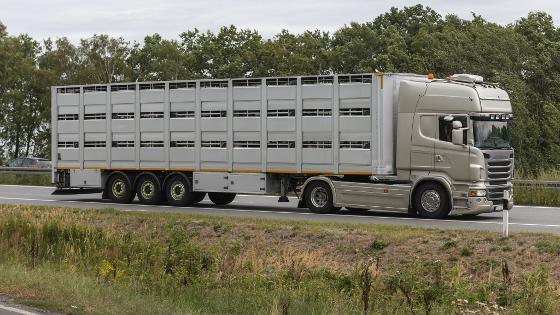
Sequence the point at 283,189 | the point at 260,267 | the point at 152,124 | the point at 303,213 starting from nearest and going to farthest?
the point at 260,267 → the point at 303,213 → the point at 283,189 → the point at 152,124

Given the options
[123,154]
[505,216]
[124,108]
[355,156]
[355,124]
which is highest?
[124,108]

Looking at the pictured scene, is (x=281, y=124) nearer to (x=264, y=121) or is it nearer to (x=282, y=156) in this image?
(x=264, y=121)

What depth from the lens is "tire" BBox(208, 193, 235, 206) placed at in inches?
1077

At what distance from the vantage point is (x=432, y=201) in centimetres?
2195

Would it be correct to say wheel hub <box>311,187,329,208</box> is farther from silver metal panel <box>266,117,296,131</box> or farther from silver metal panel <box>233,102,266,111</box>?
silver metal panel <box>233,102,266,111</box>

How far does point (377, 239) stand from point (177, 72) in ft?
171

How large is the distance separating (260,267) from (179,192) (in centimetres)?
1192

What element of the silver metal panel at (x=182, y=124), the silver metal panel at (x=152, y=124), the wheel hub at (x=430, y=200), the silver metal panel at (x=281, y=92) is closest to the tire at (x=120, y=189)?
the silver metal panel at (x=152, y=124)

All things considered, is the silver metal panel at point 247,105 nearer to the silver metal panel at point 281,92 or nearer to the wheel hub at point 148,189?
the silver metal panel at point 281,92

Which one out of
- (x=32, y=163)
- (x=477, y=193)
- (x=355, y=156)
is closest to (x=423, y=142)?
(x=355, y=156)

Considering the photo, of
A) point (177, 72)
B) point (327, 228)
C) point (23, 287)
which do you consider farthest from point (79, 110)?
point (177, 72)

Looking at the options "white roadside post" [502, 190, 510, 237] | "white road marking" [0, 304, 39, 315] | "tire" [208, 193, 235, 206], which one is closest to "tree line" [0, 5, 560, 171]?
"tire" [208, 193, 235, 206]

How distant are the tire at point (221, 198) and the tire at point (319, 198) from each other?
4259 mm

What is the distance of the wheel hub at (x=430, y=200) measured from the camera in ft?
71.8
